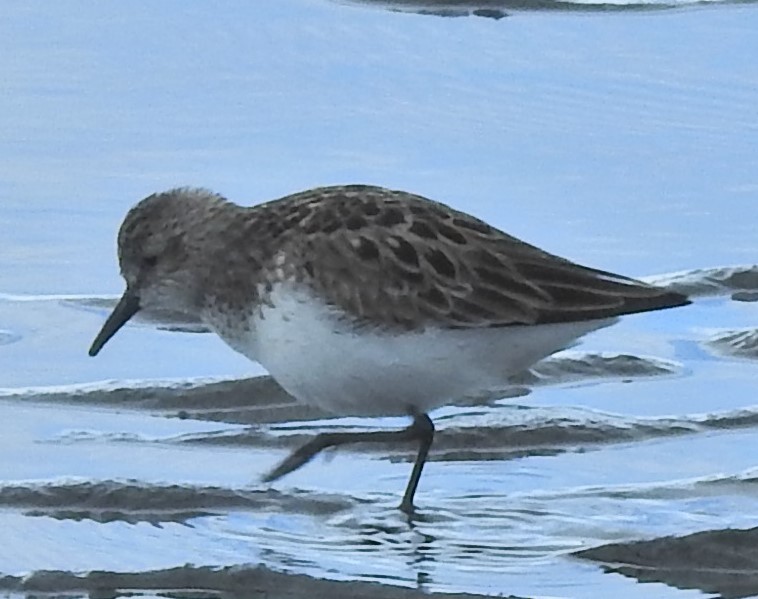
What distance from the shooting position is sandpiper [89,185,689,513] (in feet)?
→ 14.5

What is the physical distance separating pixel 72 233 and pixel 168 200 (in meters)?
0.96

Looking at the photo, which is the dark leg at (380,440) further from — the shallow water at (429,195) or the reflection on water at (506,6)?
the reflection on water at (506,6)

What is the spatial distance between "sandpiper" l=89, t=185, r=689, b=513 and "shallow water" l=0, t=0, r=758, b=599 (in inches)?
8.1

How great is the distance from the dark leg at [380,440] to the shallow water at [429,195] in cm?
4

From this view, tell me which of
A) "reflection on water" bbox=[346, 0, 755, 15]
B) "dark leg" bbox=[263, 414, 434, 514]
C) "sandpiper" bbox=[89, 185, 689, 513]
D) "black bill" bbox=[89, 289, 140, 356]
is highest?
"reflection on water" bbox=[346, 0, 755, 15]

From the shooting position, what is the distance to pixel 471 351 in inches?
175

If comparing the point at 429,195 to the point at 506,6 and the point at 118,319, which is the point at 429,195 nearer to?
the point at 118,319

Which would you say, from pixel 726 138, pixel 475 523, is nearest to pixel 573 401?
pixel 475 523

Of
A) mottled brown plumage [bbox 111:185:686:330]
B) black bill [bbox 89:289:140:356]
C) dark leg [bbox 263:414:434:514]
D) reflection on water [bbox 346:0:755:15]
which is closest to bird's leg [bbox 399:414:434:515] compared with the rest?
dark leg [bbox 263:414:434:514]

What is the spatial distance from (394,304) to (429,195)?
162 cm

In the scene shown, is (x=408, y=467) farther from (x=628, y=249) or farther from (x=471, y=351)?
(x=628, y=249)

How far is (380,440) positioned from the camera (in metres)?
4.71

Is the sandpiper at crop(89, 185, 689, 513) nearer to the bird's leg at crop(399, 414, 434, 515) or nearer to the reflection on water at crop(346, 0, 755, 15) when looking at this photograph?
the bird's leg at crop(399, 414, 434, 515)

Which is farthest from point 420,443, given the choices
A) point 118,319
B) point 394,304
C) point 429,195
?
point 429,195
